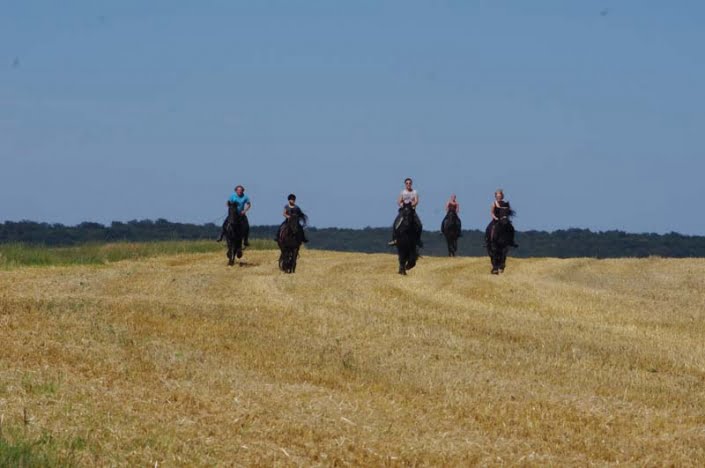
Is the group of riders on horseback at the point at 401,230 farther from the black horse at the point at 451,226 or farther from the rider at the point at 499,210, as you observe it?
the black horse at the point at 451,226

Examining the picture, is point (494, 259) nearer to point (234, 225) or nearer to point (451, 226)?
point (234, 225)

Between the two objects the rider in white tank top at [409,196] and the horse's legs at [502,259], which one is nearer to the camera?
the rider in white tank top at [409,196]

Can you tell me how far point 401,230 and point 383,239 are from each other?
8711 cm

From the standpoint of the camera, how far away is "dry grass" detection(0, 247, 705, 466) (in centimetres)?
1088

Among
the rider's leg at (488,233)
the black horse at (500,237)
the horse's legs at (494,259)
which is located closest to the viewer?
the black horse at (500,237)

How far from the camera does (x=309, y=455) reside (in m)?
10.6

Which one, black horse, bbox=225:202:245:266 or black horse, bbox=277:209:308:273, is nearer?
black horse, bbox=277:209:308:273

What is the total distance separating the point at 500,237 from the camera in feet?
123

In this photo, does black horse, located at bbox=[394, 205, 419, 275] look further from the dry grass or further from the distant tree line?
the distant tree line

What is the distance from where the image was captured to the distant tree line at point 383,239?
321 ft

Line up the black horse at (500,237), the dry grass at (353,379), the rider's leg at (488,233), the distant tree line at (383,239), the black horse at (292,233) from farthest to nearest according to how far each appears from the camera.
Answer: the distant tree line at (383,239) < the rider's leg at (488,233) < the black horse at (500,237) < the black horse at (292,233) < the dry grass at (353,379)

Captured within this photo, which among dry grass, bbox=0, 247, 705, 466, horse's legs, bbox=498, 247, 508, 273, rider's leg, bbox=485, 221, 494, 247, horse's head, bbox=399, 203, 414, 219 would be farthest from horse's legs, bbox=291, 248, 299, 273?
dry grass, bbox=0, 247, 705, 466

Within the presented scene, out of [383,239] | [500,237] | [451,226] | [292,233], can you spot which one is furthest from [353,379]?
[383,239]

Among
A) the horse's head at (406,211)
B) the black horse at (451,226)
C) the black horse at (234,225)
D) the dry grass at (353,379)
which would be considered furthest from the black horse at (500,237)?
the black horse at (451,226)
